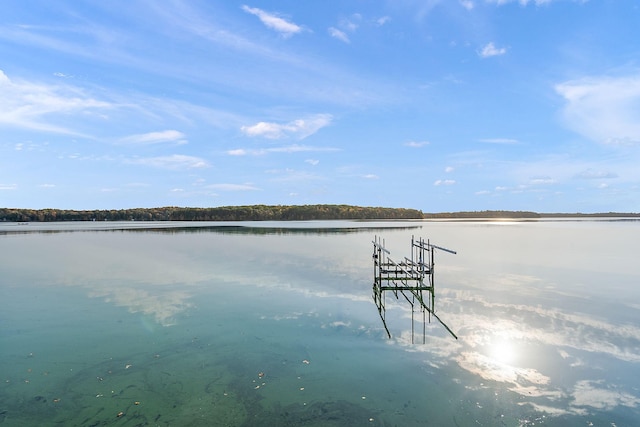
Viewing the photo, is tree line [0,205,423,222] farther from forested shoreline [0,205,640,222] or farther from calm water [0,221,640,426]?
calm water [0,221,640,426]

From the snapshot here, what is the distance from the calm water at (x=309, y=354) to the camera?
8555mm

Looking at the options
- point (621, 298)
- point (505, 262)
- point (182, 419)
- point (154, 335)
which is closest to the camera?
point (182, 419)

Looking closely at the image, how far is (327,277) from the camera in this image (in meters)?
24.7

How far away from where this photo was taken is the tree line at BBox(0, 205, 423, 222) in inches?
6486

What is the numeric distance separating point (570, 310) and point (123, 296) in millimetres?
21989

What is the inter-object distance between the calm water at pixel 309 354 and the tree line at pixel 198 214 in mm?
144508

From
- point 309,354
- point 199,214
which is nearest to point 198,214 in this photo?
point 199,214

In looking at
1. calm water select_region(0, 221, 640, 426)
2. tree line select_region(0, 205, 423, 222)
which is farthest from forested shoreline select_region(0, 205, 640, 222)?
calm water select_region(0, 221, 640, 426)

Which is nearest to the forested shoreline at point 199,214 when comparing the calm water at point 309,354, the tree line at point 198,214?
the tree line at point 198,214

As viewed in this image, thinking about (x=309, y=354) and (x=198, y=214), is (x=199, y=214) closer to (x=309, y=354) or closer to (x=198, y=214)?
(x=198, y=214)

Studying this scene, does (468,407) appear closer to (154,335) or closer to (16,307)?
(154,335)

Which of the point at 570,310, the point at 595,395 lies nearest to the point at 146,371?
the point at 595,395

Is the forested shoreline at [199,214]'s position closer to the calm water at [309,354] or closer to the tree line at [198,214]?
the tree line at [198,214]

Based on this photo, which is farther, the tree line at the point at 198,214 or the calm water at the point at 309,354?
the tree line at the point at 198,214
